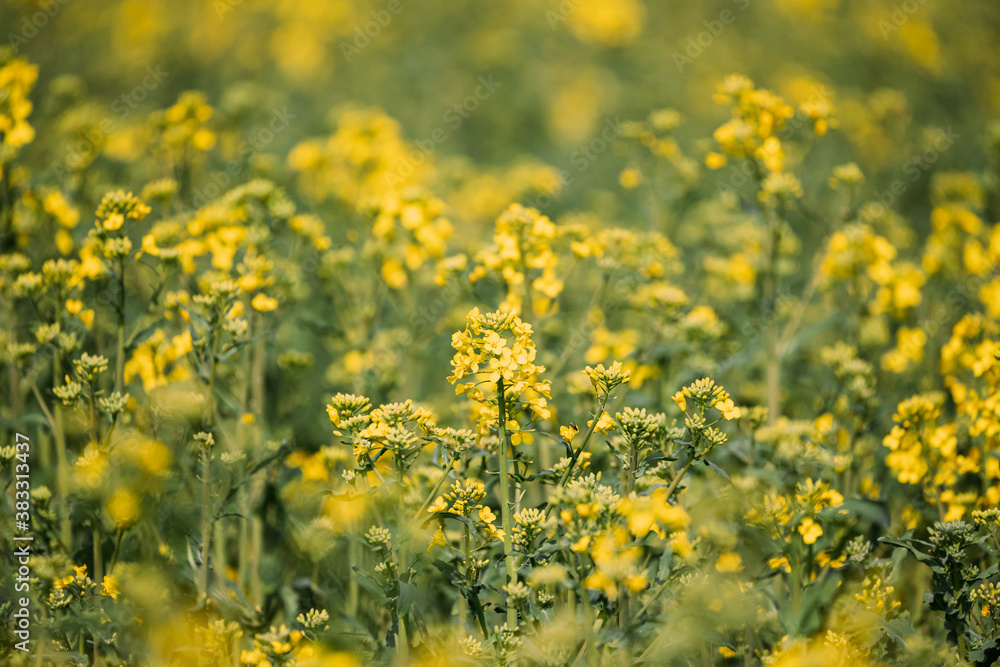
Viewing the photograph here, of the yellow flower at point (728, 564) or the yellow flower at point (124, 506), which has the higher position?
the yellow flower at point (124, 506)

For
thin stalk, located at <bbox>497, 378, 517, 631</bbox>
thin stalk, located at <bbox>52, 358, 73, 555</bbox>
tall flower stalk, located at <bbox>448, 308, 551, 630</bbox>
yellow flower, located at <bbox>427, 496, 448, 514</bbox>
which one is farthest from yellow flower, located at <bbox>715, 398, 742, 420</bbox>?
thin stalk, located at <bbox>52, 358, 73, 555</bbox>

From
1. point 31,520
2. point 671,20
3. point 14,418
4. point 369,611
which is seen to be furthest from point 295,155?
point 671,20

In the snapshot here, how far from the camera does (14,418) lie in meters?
2.93

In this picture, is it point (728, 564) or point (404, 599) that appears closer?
point (404, 599)

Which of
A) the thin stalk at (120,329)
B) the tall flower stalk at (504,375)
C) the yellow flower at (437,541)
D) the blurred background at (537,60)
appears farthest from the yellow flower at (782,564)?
the blurred background at (537,60)

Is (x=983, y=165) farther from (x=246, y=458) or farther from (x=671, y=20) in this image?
(x=246, y=458)

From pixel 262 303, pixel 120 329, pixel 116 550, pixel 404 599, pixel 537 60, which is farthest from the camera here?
pixel 537 60

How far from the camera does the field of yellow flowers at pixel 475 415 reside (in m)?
2.16

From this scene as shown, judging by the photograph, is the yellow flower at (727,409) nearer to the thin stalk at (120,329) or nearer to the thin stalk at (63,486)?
the thin stalk at (120,329)

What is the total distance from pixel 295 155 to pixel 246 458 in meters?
3.17

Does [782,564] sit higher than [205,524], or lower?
lower

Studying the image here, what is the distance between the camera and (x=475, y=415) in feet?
9.46

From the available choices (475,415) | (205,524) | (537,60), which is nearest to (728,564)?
(475,415)

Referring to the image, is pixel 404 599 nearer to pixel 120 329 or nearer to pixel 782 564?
pixel 782 564
